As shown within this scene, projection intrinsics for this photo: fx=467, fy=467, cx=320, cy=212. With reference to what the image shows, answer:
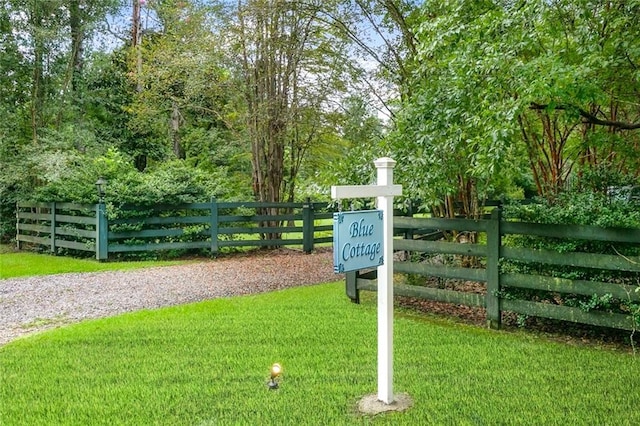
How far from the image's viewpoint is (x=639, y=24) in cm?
336

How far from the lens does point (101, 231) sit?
827 centimetres

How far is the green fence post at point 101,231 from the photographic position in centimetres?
824

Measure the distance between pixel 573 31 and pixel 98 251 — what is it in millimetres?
7800

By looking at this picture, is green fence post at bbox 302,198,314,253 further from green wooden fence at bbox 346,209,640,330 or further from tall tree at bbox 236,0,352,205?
green wooden fence at bbox 346,209,640,330

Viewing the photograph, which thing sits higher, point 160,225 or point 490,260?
point 160,225

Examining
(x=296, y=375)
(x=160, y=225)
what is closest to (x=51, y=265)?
(x=160, y=225)

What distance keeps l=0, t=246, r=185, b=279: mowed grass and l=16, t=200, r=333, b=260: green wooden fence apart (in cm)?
28

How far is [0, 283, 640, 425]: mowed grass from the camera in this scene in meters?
2.53

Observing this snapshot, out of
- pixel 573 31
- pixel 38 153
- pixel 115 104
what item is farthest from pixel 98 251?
pixel 573 31

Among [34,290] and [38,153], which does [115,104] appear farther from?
[34,290]

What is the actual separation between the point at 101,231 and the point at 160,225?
1.04 metres

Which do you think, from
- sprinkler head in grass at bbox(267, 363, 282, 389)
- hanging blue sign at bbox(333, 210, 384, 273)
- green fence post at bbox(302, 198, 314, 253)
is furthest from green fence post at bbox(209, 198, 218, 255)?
hanging blue sign at bbox(333, 210, 384, 273)

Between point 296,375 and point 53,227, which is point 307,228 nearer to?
point 53,227

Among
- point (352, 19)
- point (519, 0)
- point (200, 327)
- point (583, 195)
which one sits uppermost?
point (352, 19)
